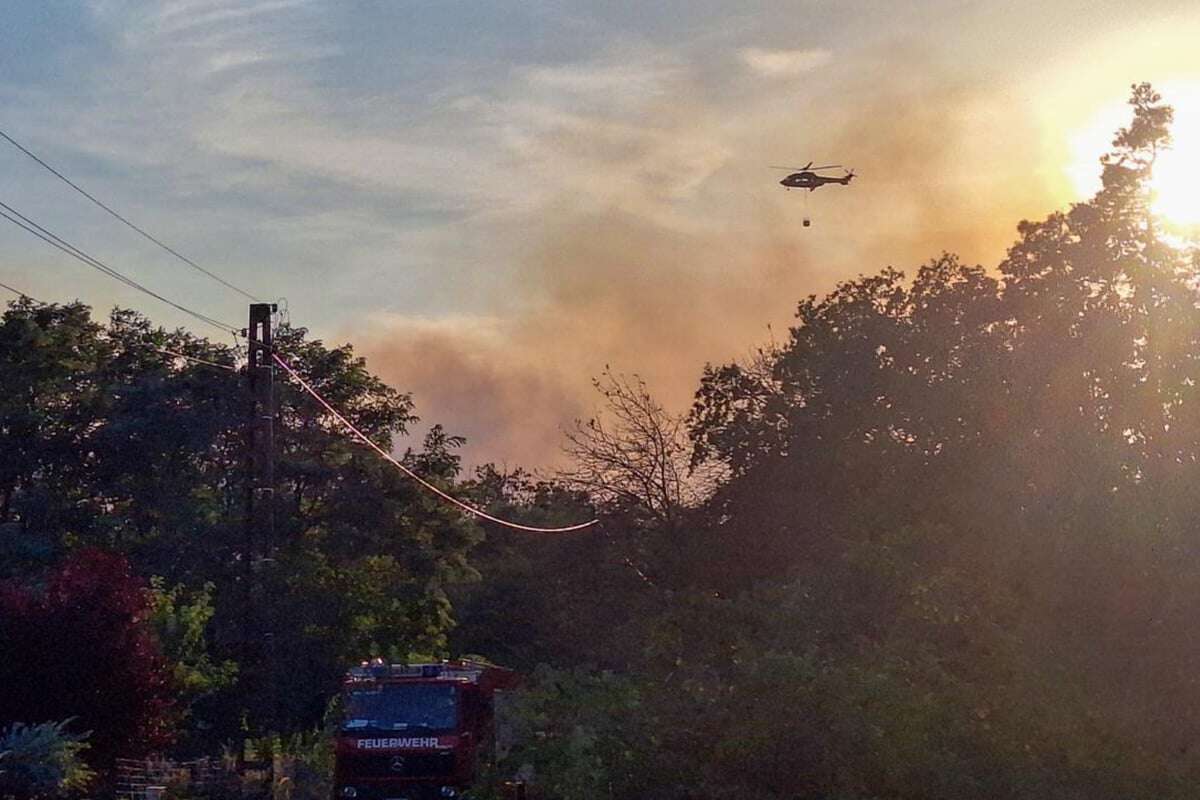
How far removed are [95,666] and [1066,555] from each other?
1588cm

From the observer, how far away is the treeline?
19188 mm

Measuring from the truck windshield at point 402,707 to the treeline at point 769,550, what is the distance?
1.94 m

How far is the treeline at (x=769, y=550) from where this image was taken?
19.2 metres

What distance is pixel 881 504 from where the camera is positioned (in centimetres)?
3139

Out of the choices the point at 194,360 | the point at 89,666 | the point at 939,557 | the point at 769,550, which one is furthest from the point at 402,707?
the point at 194,360


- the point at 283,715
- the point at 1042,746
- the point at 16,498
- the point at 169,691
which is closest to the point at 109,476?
the point at 16,498

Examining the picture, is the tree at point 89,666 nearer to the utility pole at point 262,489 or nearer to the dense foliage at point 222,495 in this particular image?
the utility pole at point 262,489

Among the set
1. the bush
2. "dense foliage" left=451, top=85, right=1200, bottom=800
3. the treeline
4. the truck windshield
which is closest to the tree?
the treeline

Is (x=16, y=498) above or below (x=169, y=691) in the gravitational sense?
above

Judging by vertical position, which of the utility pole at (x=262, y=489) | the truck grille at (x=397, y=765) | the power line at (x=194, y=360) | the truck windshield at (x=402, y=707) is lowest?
the truck grille at (x=397, y=765)

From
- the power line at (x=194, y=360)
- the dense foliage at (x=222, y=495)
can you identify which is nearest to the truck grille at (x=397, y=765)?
the dense foliage at (x=222, y=495)

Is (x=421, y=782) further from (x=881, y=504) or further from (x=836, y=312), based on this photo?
(x=836, y=312)

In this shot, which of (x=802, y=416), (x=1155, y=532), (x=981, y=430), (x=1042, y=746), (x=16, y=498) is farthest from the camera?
(x=16, y=498)

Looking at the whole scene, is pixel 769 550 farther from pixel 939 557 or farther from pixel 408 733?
pixel 408 733
